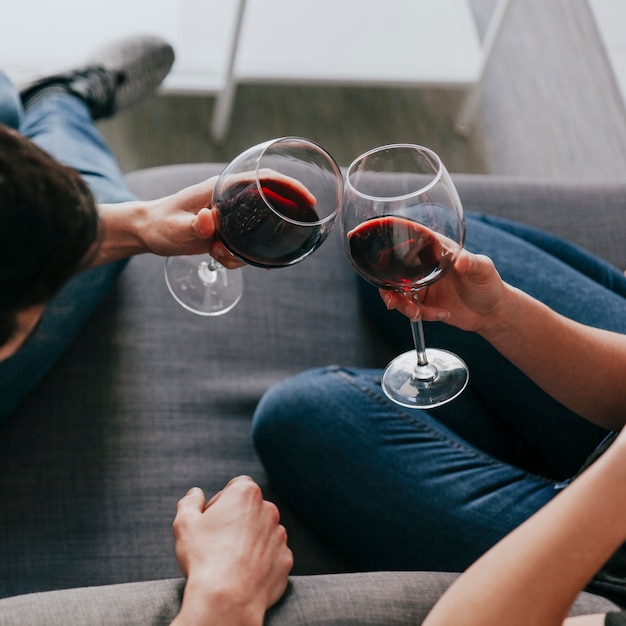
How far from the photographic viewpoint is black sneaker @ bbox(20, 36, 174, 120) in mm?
1423

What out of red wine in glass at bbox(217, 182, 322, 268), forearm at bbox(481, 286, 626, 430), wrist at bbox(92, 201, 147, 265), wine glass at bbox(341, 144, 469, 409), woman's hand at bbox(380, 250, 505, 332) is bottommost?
wrist at bbox(92, 201, 147, 265)

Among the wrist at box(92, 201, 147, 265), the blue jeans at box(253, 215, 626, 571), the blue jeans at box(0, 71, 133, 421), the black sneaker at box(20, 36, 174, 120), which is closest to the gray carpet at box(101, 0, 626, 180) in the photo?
the black sneaker at box(20, 36, 174, 120)

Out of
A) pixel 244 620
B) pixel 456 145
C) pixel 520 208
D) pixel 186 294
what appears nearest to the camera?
pixel 244 620

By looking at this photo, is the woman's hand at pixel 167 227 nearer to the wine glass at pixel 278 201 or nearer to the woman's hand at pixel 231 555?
the wine glass at pixel 278 201

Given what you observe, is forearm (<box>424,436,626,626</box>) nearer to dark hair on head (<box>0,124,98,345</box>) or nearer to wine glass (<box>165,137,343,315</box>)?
wine glass (<box>165,137,343,315</box>)

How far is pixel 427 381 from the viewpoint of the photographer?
1029 millimetres

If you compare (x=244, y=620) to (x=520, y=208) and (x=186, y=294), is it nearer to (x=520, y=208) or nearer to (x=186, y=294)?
(x=186, y=294)

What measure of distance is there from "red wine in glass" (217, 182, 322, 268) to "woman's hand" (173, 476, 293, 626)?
0.95ft

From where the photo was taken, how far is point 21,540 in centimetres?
103

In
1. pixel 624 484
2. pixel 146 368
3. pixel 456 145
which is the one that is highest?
pixel 624 484

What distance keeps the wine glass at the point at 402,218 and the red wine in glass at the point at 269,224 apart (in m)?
0.04

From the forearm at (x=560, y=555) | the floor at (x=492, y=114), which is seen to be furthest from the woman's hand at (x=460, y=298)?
the floor at (x=492, y=114)

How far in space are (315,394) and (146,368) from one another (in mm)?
254

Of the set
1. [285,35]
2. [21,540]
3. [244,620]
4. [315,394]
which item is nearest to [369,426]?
[315,394]
